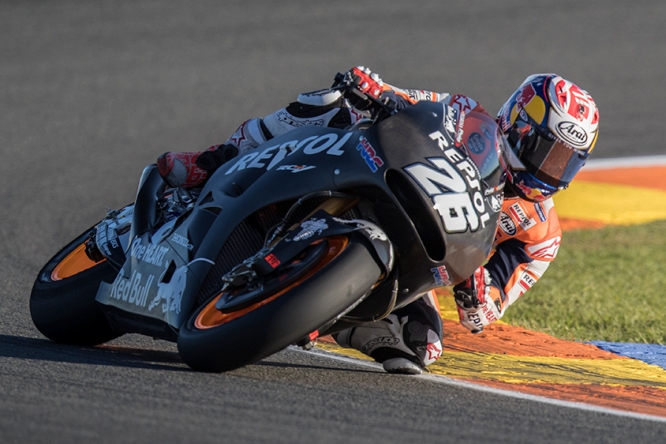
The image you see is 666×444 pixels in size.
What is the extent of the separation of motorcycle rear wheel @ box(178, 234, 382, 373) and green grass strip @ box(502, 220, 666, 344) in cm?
265

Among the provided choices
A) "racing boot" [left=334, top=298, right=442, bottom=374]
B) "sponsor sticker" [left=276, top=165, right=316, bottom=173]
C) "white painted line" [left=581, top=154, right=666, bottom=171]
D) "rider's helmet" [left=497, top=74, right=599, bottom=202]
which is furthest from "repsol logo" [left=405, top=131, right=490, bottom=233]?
"white painted line" [left=581, top=154, right=666, bottom=171]

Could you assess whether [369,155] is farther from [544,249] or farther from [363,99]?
[544,249]

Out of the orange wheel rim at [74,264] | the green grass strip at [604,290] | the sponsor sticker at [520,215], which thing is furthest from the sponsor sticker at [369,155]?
the green grass strip at [604,290]

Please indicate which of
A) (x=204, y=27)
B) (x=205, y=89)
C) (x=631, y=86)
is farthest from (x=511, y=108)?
(x=204, y=27)

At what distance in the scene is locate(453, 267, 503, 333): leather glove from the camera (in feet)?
16.0

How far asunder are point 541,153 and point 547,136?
3.0 inches

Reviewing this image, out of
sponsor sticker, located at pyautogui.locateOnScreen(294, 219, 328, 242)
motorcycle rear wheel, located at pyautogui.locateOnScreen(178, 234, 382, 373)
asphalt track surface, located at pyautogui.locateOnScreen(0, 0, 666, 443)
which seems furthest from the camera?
sponsor sticker, located at pyautogui.locateOnScreen(294, 219, 328, 242)

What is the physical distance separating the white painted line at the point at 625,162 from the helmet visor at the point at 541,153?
6.52 metres

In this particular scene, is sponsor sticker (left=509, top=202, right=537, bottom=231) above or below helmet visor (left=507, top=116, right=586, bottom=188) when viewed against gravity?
below

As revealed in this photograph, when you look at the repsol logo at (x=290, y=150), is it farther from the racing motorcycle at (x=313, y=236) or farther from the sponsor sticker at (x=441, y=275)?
the sponsor sticker at (x=441, y=275)

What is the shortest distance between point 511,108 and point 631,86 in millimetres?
10213

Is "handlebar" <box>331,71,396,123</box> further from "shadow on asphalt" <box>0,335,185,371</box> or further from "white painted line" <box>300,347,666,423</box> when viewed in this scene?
"shadow on asphalt" <box>0,335,185,371</box>

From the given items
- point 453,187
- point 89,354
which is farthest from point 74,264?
point 453,187

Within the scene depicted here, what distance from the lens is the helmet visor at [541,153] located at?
4691 mm
